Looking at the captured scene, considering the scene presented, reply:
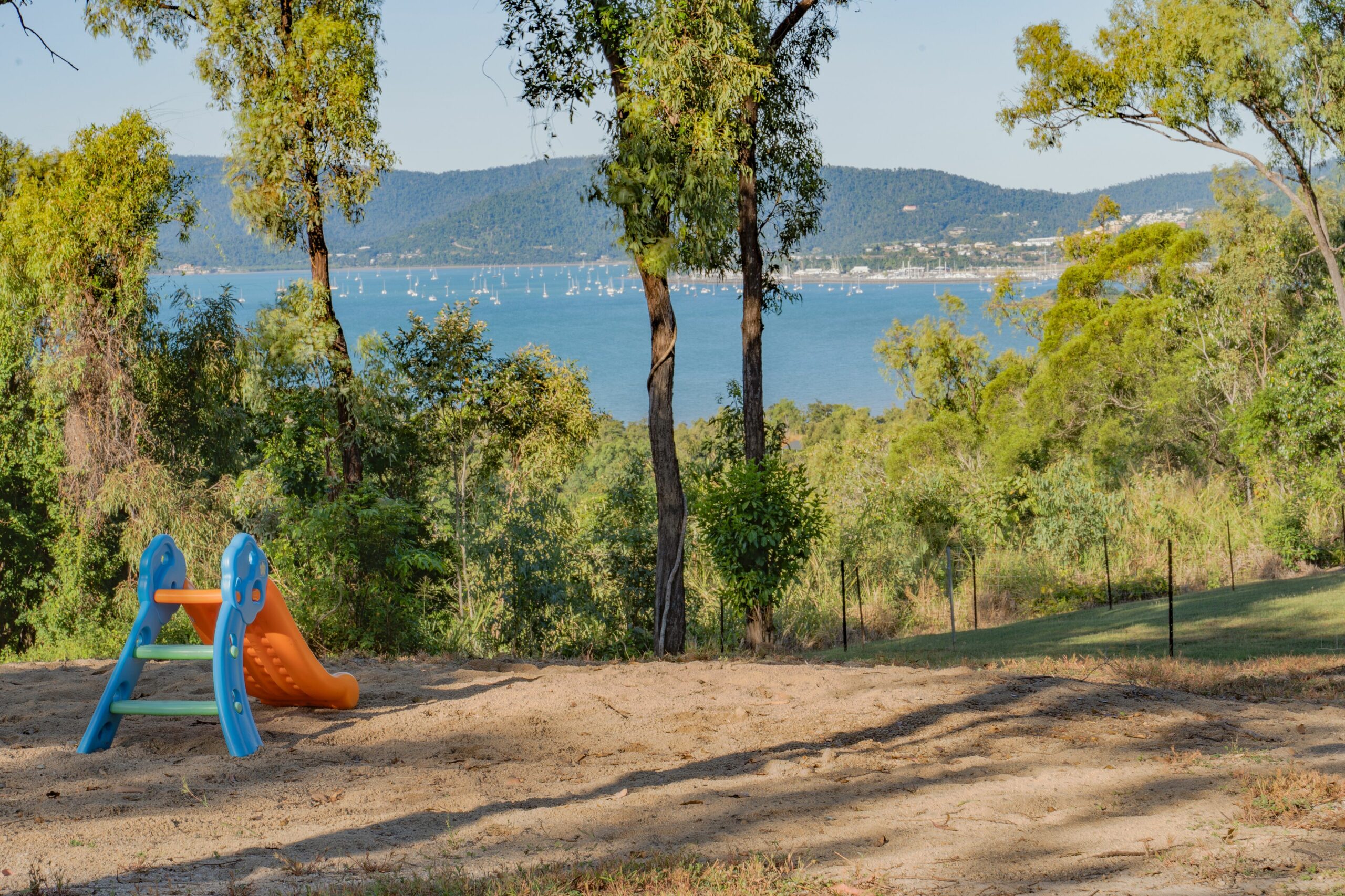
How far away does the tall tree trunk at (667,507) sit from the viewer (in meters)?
A: 11.6

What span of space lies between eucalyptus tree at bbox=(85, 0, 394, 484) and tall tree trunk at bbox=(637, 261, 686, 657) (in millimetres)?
4501

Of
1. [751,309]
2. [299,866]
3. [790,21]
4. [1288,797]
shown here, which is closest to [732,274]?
[751,309]

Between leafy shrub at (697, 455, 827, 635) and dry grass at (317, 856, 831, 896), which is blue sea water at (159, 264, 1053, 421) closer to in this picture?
leafy shrub at (697, 455, 827, 635)

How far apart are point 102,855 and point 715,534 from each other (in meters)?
7.72

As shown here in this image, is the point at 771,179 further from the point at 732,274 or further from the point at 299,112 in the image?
→ the point at 299,112

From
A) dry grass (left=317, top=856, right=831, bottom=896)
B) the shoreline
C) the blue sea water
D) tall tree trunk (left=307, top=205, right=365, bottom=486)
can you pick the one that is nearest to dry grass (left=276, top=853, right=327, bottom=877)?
dry grass (left=317, top=856, right=831, bottom=896)

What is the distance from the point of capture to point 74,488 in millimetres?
17359

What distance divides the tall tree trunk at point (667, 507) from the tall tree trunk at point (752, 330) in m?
0.91

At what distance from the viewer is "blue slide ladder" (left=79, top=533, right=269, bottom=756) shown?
5.70 m

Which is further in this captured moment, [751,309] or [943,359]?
[943,359]

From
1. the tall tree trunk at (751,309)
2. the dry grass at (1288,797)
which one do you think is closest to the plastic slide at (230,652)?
the dry grass at (1288,797)

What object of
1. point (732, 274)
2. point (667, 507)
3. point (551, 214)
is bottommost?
point (667, 507)

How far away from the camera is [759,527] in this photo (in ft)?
36.2

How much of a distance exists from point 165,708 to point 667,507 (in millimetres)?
6738
